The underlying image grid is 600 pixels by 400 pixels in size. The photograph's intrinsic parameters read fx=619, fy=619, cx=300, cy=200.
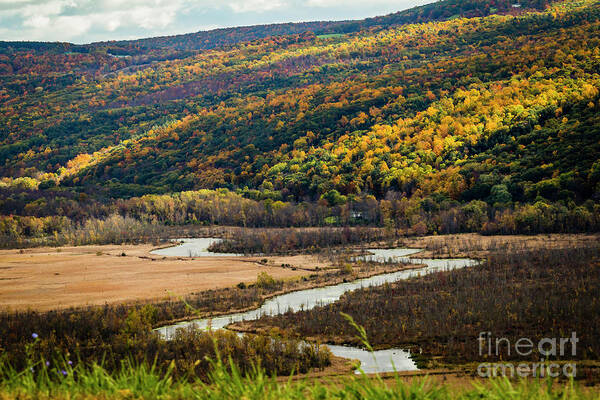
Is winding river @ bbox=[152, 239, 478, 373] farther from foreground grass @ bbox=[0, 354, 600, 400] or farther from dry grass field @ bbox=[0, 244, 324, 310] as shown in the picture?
dry grass field @ bbox=[0, 244, 324, 310]

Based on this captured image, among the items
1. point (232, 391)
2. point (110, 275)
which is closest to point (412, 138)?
point (110, 275)

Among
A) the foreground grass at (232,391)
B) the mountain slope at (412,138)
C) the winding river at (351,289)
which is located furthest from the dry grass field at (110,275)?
the mountain slope at (412,138)

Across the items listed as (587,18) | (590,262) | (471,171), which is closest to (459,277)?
(590,262)

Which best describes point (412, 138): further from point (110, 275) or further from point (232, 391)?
point (232, 391)

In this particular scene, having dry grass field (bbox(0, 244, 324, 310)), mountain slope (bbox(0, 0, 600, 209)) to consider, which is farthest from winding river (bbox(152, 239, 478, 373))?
mountain slope (bbox(0, 0, 600, 209))

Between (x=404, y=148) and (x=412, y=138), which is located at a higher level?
(x=412, y=138)

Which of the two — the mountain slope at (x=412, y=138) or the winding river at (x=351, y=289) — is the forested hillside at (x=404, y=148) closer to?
the mountain slope at (x=412, y=138)

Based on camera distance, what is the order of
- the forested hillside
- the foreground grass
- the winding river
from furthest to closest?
the forested hillside, the winding river, the foreground grass

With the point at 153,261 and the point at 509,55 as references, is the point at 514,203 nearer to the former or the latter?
the point at 153,261
